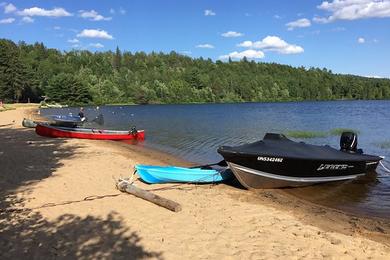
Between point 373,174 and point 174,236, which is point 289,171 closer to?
point 373,174

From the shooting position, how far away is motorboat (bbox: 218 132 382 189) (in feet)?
44.0

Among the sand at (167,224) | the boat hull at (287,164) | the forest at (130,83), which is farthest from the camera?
the forest at (130,83)

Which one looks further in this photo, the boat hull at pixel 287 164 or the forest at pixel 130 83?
the forest at pixel 130 83

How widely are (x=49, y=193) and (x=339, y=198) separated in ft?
30.1

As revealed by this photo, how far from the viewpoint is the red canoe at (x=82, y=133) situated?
28.3m

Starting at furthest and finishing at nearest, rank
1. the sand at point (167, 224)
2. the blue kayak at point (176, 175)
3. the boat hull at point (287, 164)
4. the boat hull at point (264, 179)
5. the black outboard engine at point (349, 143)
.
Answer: the black outboard engine at point (349, 143) → the blue kayak at point (176, 175) → the boat hull at point (264, 179) → the boat hull at point (287, 164) → the sand at point (167, 224)

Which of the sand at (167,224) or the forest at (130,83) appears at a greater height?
the forest at (130,83)

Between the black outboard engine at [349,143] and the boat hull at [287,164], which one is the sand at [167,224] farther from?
the black outboard engine at [349,143]

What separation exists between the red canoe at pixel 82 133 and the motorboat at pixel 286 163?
668 inches

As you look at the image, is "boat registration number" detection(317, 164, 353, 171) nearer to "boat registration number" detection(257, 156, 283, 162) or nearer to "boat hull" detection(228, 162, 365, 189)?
"boat hull" detection(228, 162, 365, 189)

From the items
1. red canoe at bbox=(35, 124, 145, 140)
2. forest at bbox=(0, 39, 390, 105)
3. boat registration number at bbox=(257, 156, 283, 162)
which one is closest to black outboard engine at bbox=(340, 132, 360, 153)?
boat registration number at bbox=(257, 156, 283, 162)

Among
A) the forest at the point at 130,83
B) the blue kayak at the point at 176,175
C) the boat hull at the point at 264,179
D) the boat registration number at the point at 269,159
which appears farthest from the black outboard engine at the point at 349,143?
the forest at the point at 130,83

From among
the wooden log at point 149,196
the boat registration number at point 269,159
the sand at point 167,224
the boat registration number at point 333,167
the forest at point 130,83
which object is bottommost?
the sand at point 167,224

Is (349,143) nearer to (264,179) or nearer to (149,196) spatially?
(264,179)
